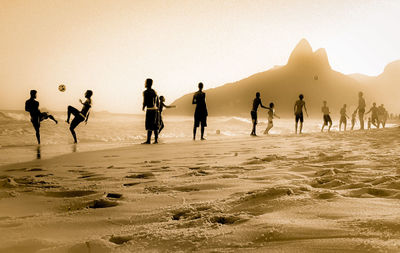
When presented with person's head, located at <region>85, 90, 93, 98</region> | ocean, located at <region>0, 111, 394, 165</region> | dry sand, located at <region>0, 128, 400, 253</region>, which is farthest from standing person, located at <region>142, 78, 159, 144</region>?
dry sand, located at <region>0, 128, 400, 253</region>

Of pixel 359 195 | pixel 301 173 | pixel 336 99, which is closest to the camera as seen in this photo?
pixel 359 195

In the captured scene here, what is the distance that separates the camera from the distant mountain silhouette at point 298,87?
502ft

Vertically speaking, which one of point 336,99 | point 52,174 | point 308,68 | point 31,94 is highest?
point 308,68

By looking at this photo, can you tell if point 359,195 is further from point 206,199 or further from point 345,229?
point 206,199

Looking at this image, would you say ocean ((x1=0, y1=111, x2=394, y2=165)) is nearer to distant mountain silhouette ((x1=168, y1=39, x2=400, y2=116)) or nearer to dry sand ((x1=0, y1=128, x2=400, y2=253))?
dry sand ((x1=0, y1=128, x2=400, y2=253))

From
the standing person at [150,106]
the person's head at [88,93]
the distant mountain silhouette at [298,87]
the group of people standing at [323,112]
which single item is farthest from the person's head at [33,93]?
the distant mountain silhouette at [298,87]

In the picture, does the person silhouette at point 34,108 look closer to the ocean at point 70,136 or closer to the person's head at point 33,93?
the person's head at point 33,93

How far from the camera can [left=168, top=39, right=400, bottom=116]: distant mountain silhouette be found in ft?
502

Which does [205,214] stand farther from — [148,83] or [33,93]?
[33,93]

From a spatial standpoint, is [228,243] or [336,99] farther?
[336,99]

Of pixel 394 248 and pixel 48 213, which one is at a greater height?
pixel 394 248

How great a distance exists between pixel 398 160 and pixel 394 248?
364cm

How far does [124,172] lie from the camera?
424 cm

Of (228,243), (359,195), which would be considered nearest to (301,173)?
(359,195)
